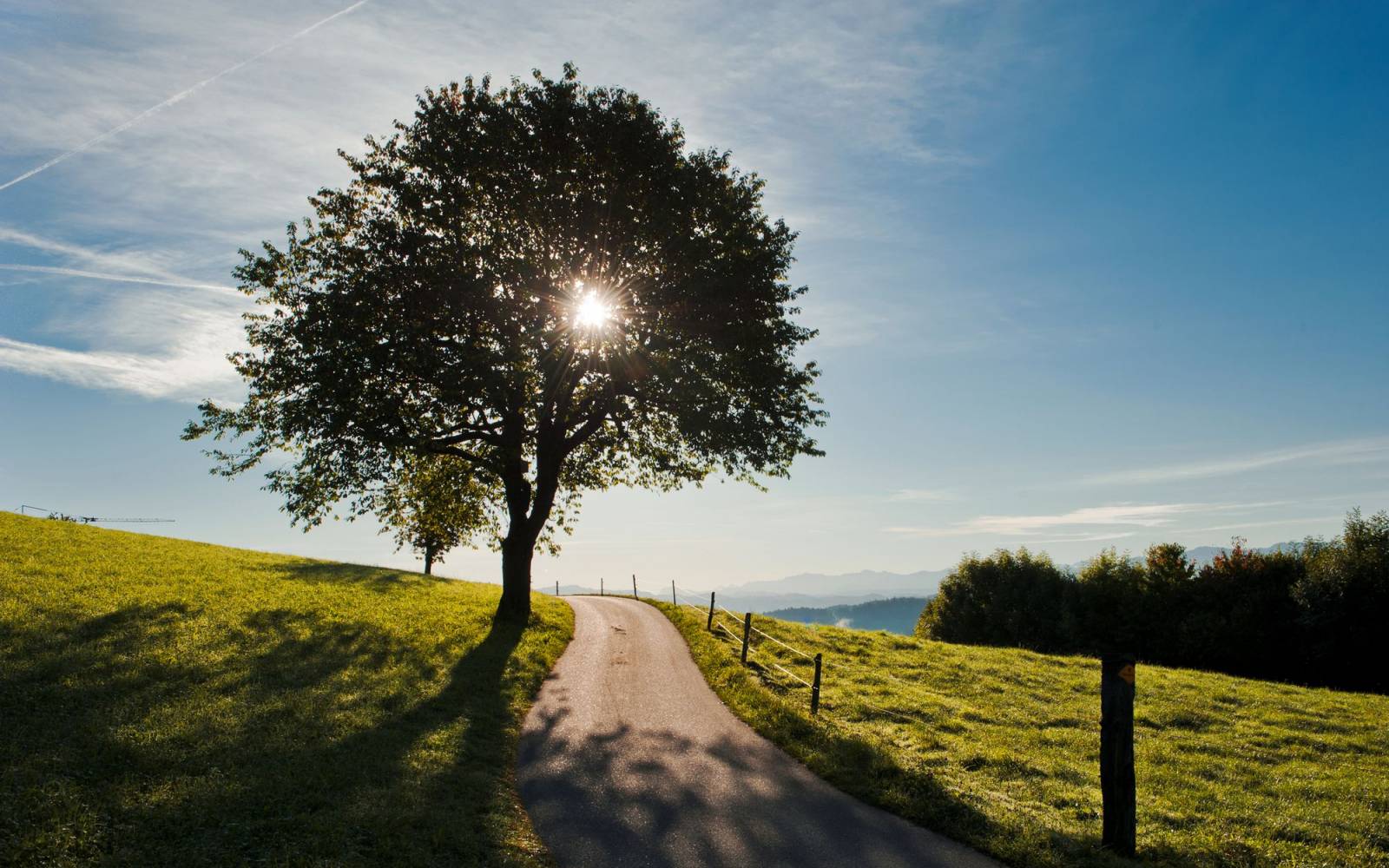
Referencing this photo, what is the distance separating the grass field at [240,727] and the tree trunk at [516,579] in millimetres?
3635

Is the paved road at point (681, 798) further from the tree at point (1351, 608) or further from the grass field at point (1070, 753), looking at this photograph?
the tree at point (1351, 608)

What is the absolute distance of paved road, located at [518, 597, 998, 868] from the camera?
9.91 metres

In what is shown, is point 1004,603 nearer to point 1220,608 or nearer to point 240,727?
point 1220,608

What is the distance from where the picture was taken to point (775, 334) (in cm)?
2789

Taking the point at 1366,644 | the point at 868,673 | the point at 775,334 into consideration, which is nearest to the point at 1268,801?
the point at 868,673

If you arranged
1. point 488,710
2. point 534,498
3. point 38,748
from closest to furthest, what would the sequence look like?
point 38,748
point 488,710
point 534,498

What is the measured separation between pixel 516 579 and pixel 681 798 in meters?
19.5

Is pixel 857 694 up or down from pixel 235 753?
down

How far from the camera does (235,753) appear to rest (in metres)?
11.5

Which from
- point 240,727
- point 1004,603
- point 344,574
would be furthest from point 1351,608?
point 344,574

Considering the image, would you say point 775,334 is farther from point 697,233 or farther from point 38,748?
point 38,748

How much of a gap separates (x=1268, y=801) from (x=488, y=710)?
1665 centimetres

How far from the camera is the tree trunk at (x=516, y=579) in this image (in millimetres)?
29703

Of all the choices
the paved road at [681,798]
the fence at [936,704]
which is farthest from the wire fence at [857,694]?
the paved road at [681,798]
